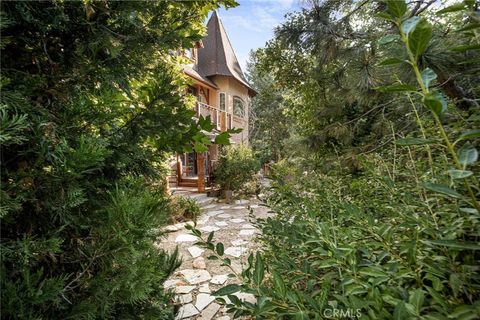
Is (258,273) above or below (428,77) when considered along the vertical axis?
below

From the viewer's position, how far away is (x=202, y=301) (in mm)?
2982

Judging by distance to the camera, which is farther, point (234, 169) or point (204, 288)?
point (234, 169)

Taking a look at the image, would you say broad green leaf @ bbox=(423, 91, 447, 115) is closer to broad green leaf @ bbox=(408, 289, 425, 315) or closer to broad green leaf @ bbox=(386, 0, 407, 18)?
broad green leaf @ bbox=(386, 0, 407, 18)

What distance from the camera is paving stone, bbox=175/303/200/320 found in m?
2.66

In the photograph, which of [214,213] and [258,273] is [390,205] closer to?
[258,273]

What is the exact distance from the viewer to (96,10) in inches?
46.7

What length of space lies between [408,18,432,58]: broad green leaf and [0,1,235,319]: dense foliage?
1.05m

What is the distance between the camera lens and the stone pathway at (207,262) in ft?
9.11

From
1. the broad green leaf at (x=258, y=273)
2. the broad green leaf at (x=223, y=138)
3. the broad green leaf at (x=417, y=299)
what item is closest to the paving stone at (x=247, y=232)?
the broad green leaf at (x=223, y=138)

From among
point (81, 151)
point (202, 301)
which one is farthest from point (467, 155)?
point (202, 301)

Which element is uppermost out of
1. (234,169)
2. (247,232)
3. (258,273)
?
(234,169)

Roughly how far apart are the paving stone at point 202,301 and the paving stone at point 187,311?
0.06 m

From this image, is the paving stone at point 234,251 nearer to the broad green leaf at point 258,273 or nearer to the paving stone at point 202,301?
the paving stone at point 202,301

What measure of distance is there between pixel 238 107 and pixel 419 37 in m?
15.0
